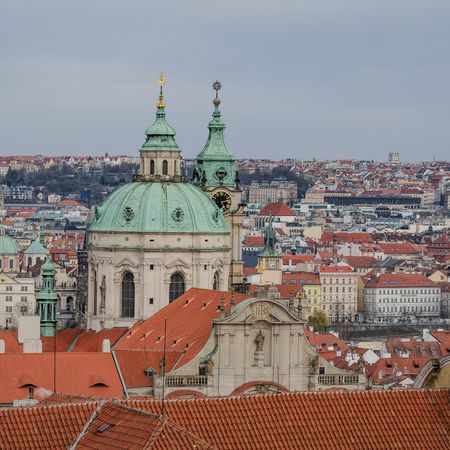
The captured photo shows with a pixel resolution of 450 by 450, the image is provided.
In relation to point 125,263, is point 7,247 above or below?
below

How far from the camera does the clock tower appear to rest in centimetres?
8075

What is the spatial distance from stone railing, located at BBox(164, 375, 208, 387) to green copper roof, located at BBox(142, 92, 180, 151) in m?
17.3

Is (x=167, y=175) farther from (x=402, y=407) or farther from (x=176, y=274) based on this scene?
(x=402, y=407)

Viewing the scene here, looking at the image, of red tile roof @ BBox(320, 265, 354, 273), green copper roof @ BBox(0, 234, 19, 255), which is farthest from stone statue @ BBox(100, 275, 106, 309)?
red tile roof @ BBox(320, 265, 354, 273)

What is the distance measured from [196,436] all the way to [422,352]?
6207 centimetres

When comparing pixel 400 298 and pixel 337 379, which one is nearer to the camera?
pixel 337 379

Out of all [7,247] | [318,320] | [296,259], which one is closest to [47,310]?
[318,320]

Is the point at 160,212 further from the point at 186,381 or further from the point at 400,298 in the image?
the point at 400,298

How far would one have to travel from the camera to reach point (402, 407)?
3284 cm

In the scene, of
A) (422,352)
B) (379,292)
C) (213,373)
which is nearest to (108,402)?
(213,373)

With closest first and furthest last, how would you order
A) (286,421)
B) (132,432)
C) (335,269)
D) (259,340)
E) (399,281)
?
1. (132,432)
2. (286,421)
3. (259,340)
4. (335,269)
5. (399,281)

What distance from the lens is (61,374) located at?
192 ft

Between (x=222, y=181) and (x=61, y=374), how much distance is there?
24634 mm

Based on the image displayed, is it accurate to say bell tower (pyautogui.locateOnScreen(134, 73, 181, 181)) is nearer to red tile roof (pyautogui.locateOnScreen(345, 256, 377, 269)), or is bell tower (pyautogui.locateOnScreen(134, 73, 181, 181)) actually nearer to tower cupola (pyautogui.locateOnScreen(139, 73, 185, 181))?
tower cupola (pyautogui.locateOnScreen(139, 73, 185, 181))
